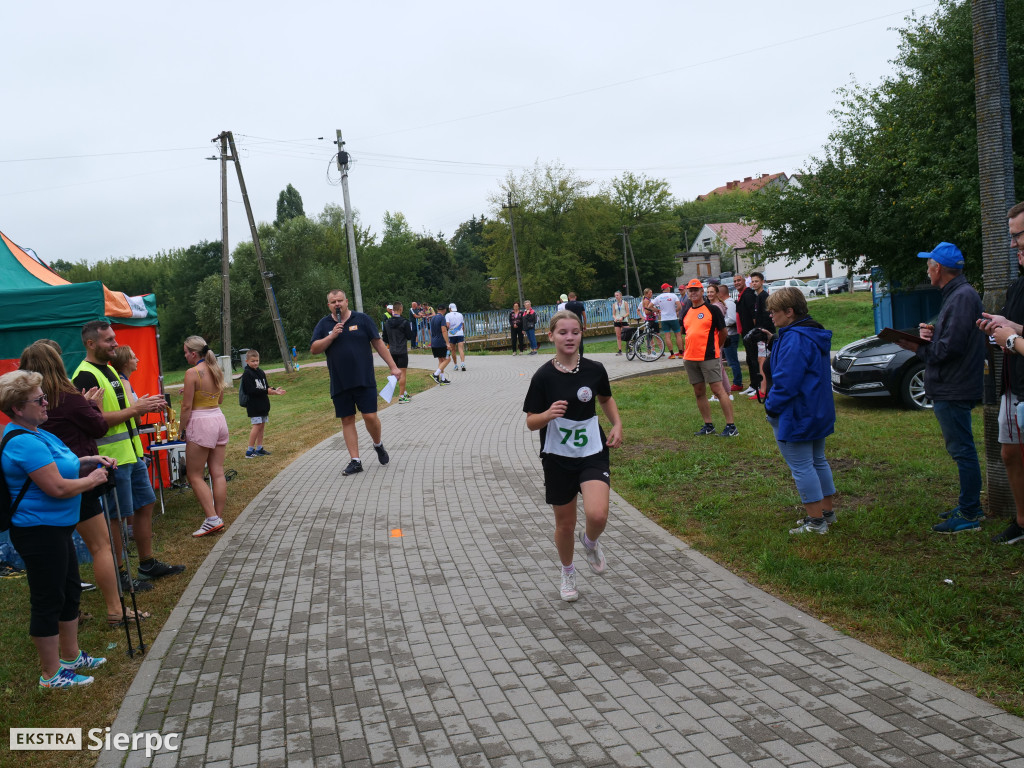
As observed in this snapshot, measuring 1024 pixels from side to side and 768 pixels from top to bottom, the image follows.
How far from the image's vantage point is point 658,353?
21688mm

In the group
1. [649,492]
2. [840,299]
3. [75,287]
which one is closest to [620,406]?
[649,492]

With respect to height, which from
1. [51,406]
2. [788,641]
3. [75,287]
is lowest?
[788,641]

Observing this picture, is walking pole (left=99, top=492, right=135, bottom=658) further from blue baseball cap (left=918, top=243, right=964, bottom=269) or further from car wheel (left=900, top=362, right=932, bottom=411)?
car wheel (left=900, top=362, right=932, bottom=411)

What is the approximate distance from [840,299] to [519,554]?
3423 centimetres

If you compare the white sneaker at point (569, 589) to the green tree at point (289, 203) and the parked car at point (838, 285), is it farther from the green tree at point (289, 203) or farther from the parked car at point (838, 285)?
the green tree at point (289, 203)

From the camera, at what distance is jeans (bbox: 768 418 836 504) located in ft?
19.1

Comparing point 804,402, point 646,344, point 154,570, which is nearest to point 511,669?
point 804,402

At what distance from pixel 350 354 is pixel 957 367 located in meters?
6.20

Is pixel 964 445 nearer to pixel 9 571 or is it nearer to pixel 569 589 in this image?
pixel 569 589

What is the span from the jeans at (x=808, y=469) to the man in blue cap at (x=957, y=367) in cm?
81

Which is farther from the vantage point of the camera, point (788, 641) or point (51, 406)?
point (51, 406)

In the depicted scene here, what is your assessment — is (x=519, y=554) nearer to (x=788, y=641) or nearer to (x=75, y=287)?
(x=788, y=641)

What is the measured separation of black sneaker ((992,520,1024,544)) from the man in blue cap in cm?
30

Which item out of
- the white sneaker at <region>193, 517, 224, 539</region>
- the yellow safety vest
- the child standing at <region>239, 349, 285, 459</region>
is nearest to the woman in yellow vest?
the white sneaker at <region>193, 517, 224, 539</region>
